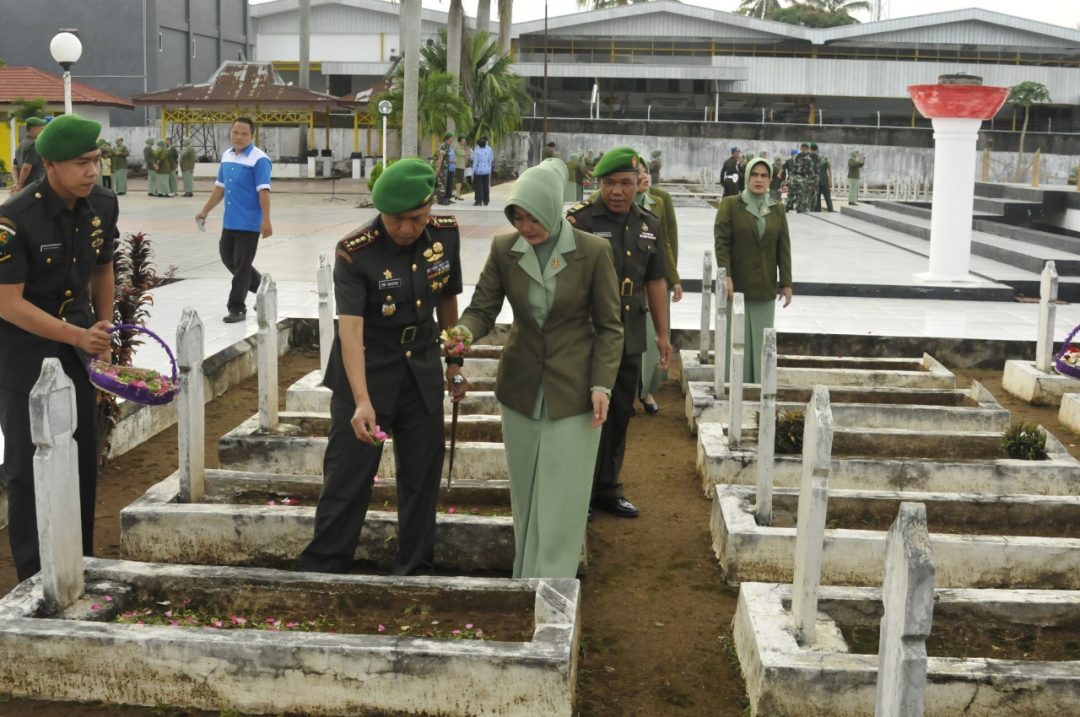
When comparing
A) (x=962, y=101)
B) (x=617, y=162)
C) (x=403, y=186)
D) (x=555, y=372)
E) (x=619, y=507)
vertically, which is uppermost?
(x=962, y=101)

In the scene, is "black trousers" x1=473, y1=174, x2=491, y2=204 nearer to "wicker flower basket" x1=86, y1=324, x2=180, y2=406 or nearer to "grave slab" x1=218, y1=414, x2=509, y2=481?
"grave slab" x1=218, y1=414, x2=509, y2=481

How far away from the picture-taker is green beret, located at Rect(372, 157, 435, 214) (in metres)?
4.42

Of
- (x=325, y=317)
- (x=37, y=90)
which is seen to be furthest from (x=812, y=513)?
(x=37, y=90)

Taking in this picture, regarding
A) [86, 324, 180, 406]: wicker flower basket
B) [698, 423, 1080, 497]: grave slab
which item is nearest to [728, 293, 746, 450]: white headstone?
[698, 423, 1080, 497]: grave slab

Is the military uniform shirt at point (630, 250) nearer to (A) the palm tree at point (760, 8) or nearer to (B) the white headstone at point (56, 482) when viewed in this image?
(B) the white headstone at point (56, 482)

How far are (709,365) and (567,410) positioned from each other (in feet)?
14.8

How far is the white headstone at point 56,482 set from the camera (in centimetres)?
414

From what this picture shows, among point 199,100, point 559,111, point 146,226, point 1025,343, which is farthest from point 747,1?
point 1025,343

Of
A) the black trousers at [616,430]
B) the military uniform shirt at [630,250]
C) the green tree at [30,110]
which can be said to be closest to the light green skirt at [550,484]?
the black trousers at [616,430]

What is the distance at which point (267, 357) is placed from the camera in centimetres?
693

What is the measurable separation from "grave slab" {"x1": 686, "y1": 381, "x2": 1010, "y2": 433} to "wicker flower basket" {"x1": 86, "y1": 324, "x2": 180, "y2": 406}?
3.43 m

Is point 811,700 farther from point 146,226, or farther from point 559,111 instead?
point 559,111

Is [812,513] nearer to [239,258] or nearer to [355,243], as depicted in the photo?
[355,243]

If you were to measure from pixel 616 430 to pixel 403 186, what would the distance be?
7.18 ft
